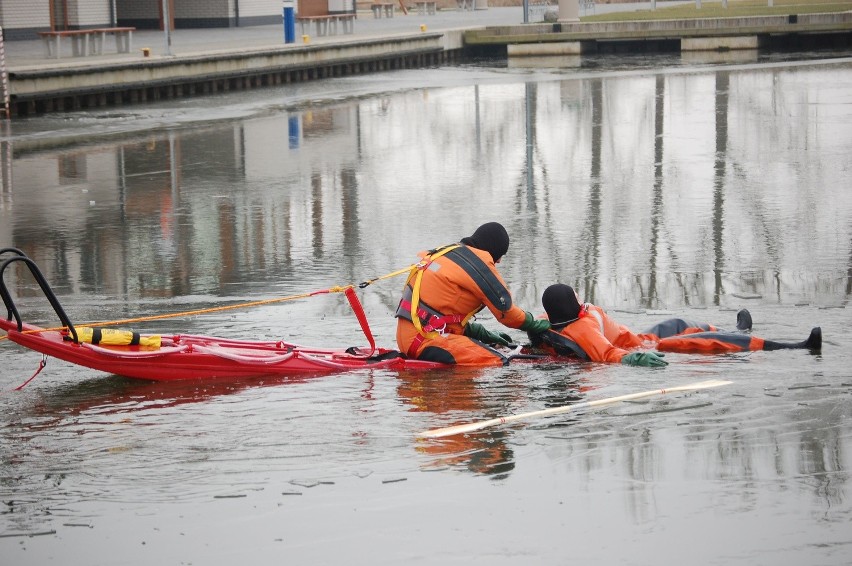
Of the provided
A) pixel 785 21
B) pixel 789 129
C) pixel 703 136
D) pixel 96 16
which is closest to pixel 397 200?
pixel 703 136

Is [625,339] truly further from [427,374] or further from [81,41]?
[81,41]

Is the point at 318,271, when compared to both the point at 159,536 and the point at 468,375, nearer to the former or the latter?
the point at 468,375

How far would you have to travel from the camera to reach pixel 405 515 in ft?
23.3

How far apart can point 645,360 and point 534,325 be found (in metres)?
0.92

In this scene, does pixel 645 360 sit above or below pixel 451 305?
below

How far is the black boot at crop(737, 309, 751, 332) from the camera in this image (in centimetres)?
1069

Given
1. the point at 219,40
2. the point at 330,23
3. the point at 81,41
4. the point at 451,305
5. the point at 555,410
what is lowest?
the point at 555,410

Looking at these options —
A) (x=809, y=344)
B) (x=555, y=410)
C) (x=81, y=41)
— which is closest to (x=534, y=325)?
(x=555, y=410)

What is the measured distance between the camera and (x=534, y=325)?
396 inches

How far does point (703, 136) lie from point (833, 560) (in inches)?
739

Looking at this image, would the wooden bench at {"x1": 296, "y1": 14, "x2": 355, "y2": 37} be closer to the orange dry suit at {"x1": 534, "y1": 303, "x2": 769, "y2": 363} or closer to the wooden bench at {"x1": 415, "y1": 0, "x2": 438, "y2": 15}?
the wooden bench at {"x1": 415, "y1": 0, "x2": 438, "y2": 15}

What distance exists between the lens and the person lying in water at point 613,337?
9.99m

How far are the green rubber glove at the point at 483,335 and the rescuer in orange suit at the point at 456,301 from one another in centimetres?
36

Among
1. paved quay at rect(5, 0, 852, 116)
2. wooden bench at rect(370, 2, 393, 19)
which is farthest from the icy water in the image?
wooden bench at rect(370, 2, 393, 19)
